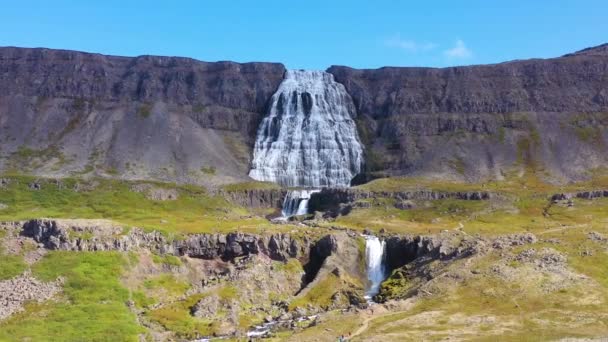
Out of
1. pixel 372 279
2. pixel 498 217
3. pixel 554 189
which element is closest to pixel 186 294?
pixel 372 279

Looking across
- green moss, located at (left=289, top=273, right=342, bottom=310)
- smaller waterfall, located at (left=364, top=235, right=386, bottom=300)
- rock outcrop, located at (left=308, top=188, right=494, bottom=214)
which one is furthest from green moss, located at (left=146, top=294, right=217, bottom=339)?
rock outcrop, located at (left=308, top=188, right=494, bottom=214)

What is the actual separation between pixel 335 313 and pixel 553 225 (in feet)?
241

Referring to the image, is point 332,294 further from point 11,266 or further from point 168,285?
point 11,266

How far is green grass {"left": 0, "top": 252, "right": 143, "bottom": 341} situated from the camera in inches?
3273

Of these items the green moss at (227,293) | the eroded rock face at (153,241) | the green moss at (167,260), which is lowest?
the green moss at (227,293)

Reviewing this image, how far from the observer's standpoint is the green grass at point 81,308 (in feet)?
273

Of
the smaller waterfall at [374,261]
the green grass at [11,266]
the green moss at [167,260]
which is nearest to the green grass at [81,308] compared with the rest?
the green grass at [11,266]

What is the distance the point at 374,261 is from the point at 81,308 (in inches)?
2369

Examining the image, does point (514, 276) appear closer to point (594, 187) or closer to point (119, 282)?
point (119, 282)

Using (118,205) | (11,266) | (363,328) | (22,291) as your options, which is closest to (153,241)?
(11,266)

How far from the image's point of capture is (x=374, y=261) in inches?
5064

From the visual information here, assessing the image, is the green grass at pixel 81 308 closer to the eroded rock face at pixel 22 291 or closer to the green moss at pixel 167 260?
the eroded rock face at pixel 22 291

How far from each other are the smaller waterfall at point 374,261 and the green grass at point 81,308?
156 ft

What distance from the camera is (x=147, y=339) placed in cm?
8588
